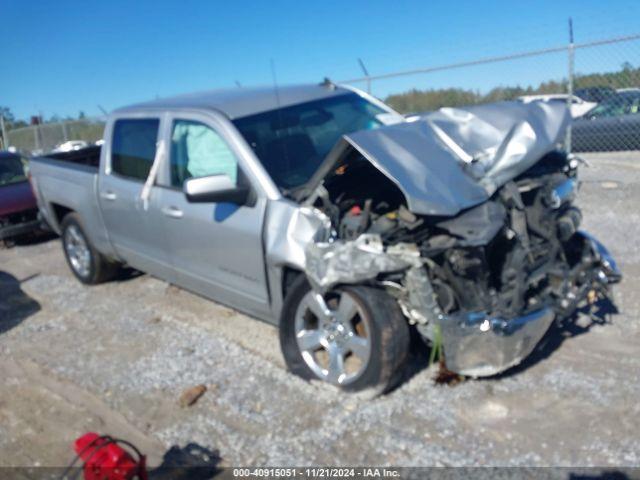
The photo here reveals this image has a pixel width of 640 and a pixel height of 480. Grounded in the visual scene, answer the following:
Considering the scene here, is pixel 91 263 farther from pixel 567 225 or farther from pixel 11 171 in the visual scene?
pixel 567 225

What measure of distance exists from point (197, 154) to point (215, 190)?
0.81 meters

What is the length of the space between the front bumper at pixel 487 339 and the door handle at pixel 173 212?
87.8 inches

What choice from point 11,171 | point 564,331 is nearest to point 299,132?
point 564,331

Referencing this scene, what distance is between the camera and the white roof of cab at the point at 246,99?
474 centimetres

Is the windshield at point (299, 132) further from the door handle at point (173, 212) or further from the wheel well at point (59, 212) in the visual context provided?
the wheel well at point (59, 212)

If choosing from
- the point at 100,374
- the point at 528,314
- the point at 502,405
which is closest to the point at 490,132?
the point at 528,314

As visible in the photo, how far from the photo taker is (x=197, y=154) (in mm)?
4773

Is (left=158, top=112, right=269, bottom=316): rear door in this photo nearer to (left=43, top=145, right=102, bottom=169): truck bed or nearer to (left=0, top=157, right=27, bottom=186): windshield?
(left=43, top=145, right=102, bottom=169): truck bed

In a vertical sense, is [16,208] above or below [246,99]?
below

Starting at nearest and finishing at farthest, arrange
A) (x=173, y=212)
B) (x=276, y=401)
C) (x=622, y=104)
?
(x=276, y=401) → (x=173, y=212) → (x=622, y=104)

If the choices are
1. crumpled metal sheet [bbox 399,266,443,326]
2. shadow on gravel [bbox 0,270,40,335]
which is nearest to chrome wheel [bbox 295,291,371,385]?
crumpled metal sheet [bbox 399,266,443,326]

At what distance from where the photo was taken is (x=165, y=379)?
171 inches

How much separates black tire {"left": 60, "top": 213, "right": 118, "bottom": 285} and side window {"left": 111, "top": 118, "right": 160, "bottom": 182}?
3.48 feet

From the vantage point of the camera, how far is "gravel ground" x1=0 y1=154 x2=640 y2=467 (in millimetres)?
3293
